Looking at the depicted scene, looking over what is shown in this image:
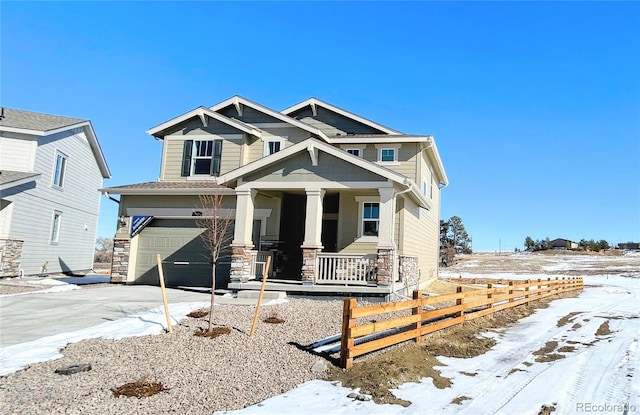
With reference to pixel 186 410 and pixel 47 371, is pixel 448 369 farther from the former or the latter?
pixel 47 371

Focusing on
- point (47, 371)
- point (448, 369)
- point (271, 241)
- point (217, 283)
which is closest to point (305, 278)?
point (271, 241)

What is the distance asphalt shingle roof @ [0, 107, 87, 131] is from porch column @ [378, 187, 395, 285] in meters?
14.1

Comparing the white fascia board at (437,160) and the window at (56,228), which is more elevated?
the white fascia board at (437,160)

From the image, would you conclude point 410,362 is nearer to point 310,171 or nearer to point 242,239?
point 310,171

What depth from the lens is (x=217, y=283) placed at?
14.7 m

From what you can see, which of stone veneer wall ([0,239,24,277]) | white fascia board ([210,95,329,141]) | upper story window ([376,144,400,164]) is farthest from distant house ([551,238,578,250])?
stone veneer wall ([0,239,24,277])

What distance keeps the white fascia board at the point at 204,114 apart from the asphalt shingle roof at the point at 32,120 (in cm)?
453

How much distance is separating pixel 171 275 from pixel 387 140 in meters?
9.52

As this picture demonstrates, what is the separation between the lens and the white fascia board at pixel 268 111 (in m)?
16.2

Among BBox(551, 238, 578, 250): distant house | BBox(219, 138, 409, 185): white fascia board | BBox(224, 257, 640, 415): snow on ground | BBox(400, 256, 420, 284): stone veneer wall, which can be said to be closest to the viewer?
BBox(224, 257, 640, 415): snow on ground

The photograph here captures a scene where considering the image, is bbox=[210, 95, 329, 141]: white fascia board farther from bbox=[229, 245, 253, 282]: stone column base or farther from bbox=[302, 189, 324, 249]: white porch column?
bbox=[229, 245, 253, 282]: stone column base

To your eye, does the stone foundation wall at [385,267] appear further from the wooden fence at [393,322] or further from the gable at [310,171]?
the gable at [310,171]

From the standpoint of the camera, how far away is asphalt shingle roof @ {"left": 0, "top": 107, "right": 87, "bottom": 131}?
1644cm

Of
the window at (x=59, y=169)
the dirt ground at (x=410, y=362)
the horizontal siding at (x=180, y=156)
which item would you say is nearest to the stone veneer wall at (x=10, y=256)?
the window at (x=59, y=169)
